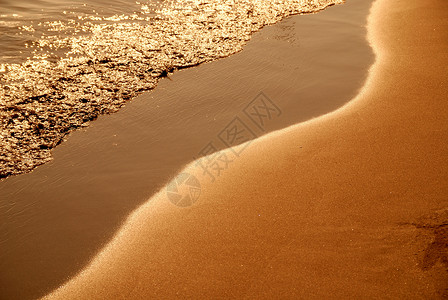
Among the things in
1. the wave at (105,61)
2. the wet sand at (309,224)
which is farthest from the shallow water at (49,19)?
the wet sand at (309,224)

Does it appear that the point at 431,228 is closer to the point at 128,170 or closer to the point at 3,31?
the point at 128,170

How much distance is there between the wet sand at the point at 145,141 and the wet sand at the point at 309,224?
0.57 ft

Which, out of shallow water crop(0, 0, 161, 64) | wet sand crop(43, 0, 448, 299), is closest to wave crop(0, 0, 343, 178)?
shallow water crop(0, 0, 161, 64)

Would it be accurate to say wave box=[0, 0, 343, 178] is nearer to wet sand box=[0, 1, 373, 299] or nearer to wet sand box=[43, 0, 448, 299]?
wet sand box=[0, 1, 373, 299]

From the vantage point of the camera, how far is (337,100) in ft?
11.3

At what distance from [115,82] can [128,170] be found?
129cm

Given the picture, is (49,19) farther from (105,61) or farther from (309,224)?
(309,224)

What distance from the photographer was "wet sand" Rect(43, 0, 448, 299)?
192 cm

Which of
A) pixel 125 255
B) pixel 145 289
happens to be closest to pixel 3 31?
pixel 125 255

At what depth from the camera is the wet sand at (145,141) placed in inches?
86.8

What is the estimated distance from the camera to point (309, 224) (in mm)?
2201

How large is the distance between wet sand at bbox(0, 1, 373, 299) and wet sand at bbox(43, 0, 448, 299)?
A: 172mm

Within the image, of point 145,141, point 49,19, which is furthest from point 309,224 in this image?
point 49,19

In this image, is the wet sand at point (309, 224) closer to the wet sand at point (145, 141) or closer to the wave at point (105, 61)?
the wet sand at point (145, 141)
